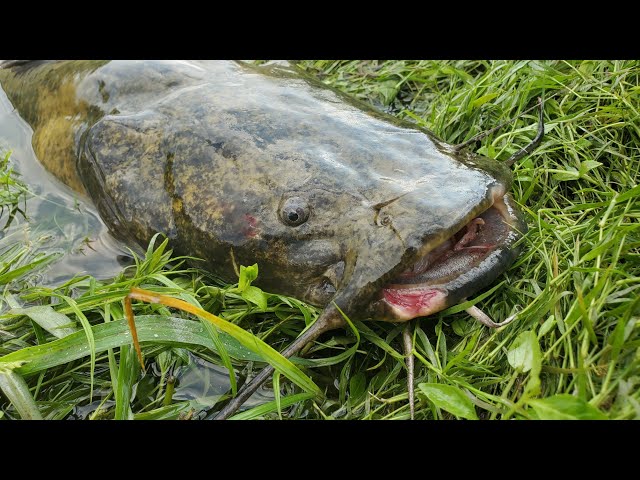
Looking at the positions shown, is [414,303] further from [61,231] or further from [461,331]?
[61,231]

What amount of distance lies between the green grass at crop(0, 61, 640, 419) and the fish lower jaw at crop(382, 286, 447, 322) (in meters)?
0.13

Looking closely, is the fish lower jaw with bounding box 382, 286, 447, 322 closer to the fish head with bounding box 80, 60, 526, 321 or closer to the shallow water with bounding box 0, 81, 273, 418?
the fish head with bounding box 80, 60, 526, 321

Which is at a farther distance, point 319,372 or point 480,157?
point 480,157

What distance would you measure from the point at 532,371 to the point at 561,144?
51.1 inches

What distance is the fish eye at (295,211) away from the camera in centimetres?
214

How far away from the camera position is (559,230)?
2.20m

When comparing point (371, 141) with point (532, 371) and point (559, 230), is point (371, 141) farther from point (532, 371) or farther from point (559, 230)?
point (532, 371)

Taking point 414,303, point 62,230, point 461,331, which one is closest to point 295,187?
point 414,303

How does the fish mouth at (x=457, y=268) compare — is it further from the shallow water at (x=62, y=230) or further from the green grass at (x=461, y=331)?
the shallow water at (x=62, y=230)

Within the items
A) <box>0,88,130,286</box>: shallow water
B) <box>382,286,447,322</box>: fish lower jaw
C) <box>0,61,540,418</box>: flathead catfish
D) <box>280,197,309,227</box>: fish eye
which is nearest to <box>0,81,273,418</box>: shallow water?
<box>0,88,130,286</box>: shallow water

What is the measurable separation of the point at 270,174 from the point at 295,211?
210mm

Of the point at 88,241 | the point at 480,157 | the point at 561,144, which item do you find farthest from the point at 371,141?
the point at 88,241

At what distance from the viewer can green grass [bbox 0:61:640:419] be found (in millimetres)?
1735

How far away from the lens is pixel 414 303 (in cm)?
199
